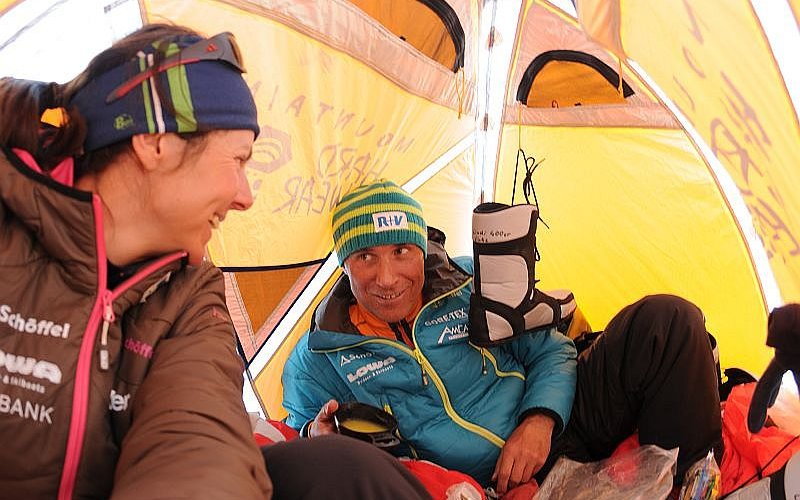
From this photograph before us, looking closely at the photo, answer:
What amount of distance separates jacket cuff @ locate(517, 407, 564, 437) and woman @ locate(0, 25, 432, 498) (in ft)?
2.32

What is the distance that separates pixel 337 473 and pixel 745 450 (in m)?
0.92

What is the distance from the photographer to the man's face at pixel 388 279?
5.53ft

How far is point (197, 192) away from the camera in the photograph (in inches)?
39.7

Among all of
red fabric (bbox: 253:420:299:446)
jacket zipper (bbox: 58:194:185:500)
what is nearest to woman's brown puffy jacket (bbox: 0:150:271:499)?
jacket zipper (bbox: 58:194:185:500)

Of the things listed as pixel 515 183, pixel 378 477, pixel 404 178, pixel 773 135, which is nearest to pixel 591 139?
pixel 515 183

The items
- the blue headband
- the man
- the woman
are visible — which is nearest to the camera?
the woman

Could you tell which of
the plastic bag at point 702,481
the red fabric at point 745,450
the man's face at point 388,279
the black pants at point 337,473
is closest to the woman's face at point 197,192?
the black pants at point 337,473

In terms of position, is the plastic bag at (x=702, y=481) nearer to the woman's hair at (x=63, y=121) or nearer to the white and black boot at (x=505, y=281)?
the white and black boot at (x=505, y=281)

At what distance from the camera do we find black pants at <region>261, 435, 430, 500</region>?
89cm

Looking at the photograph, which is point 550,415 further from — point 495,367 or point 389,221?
point 389,221

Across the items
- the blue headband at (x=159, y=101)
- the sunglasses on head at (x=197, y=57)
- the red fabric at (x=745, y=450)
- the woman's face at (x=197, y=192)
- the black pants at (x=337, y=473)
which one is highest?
the sunglasses on head at (x=197, y=57)

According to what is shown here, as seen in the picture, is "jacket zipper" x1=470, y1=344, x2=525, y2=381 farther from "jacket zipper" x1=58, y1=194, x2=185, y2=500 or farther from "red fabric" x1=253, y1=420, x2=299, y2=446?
A: "jacket zipper" x1=58, y1=194, x2=185, y2=500

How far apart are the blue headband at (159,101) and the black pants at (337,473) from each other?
41cm

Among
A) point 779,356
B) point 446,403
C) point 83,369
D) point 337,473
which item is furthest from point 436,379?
point 83,369
